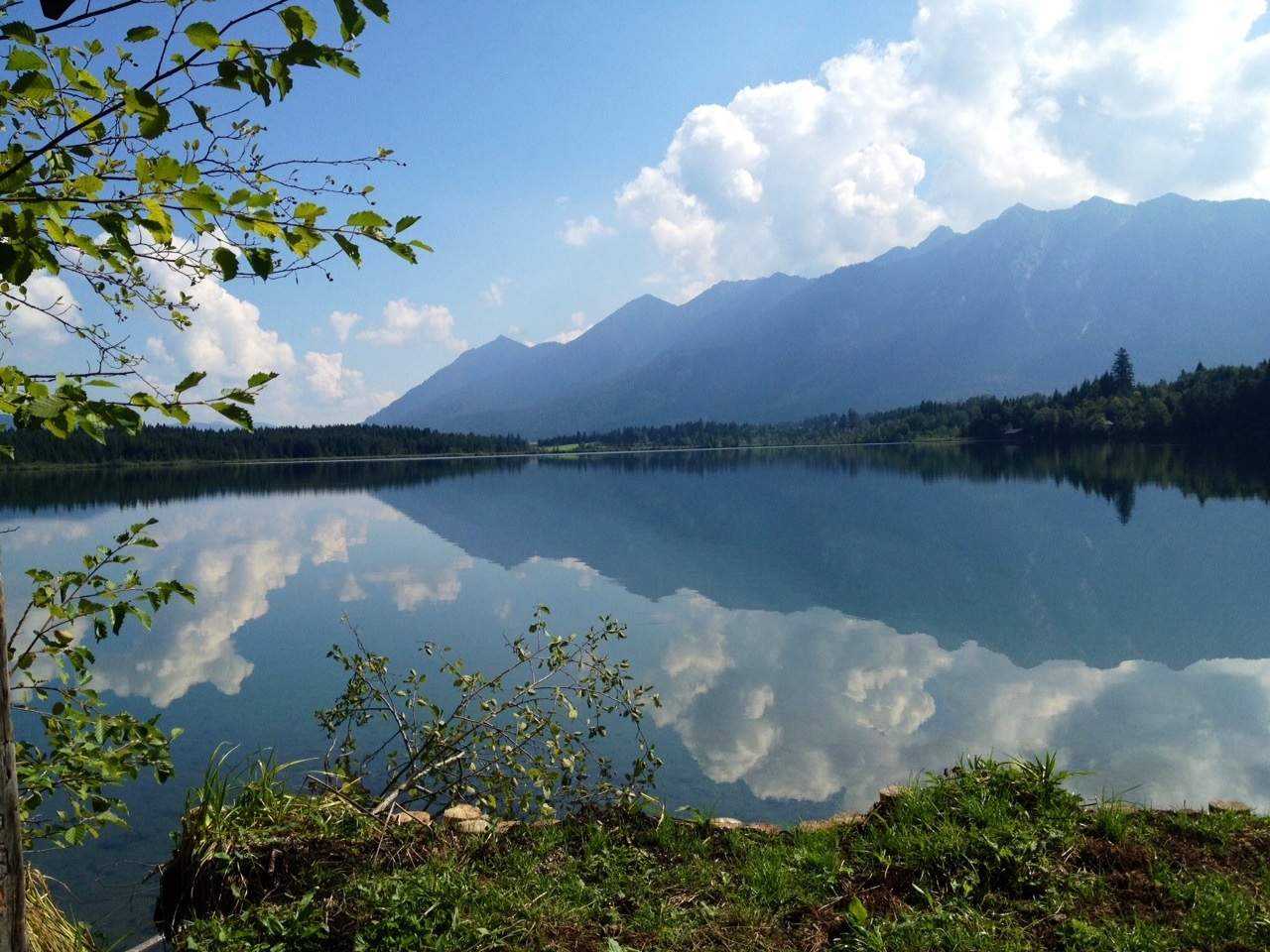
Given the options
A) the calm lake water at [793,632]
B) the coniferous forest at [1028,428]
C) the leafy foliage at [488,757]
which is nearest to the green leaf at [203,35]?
the leafy foliage at [488,757]

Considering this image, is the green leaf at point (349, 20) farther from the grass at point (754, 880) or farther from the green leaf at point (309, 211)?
the grass at point (754, 880)

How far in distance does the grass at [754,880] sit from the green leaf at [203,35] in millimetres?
5017

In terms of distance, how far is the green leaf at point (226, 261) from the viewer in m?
2.38

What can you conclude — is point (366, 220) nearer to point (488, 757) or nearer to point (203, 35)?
point (203, 35)

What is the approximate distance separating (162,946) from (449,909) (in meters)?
2.41

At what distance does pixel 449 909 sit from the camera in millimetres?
5219

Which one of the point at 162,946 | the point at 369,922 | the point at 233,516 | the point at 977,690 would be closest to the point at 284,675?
the point at 162,946

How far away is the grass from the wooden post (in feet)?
7.75

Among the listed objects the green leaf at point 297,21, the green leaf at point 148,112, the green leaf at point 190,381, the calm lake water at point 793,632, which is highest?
the green leaf at point 297,21

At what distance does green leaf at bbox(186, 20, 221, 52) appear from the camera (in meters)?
2.30

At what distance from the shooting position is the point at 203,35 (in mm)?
2320

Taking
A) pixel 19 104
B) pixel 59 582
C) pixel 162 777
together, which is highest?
pixel 19 104

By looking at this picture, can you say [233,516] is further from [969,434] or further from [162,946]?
[969,434]

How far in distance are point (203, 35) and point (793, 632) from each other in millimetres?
16712
